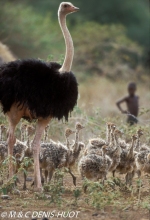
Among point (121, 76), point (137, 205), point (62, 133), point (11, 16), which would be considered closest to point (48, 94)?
point (137, 205)

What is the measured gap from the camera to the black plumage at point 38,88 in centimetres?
913

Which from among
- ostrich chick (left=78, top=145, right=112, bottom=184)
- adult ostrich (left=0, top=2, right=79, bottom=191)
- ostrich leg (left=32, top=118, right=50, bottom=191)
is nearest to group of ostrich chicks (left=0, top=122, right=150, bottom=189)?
ostrich chick (left=78, top=145, right=112, bottom=184)

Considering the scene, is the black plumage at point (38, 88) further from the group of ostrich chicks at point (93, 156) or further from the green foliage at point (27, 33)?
the green foliage at point (27, 33)

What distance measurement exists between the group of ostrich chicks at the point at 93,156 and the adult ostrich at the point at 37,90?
1.85 ft

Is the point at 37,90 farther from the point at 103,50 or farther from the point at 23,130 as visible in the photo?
the point at 103,50

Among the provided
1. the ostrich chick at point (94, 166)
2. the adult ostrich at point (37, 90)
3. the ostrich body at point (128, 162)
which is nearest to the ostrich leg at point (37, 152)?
the adult ostrich at point (37, 90)

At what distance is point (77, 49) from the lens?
27469 mm

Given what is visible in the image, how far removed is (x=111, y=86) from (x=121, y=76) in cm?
209

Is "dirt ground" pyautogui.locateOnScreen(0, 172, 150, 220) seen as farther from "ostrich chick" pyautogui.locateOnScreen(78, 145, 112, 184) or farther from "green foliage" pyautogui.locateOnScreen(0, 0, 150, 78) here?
"green foliage" pyautogui.locateOnScreen(0, 0, 150, 78)

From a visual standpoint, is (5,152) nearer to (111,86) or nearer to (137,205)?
(137,205)

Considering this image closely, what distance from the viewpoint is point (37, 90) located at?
916 centimetres

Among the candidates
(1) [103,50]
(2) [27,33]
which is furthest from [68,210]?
(1) [103,50]

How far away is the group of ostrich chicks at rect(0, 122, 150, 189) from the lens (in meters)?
9.41

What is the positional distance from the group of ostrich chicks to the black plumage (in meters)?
0.82
